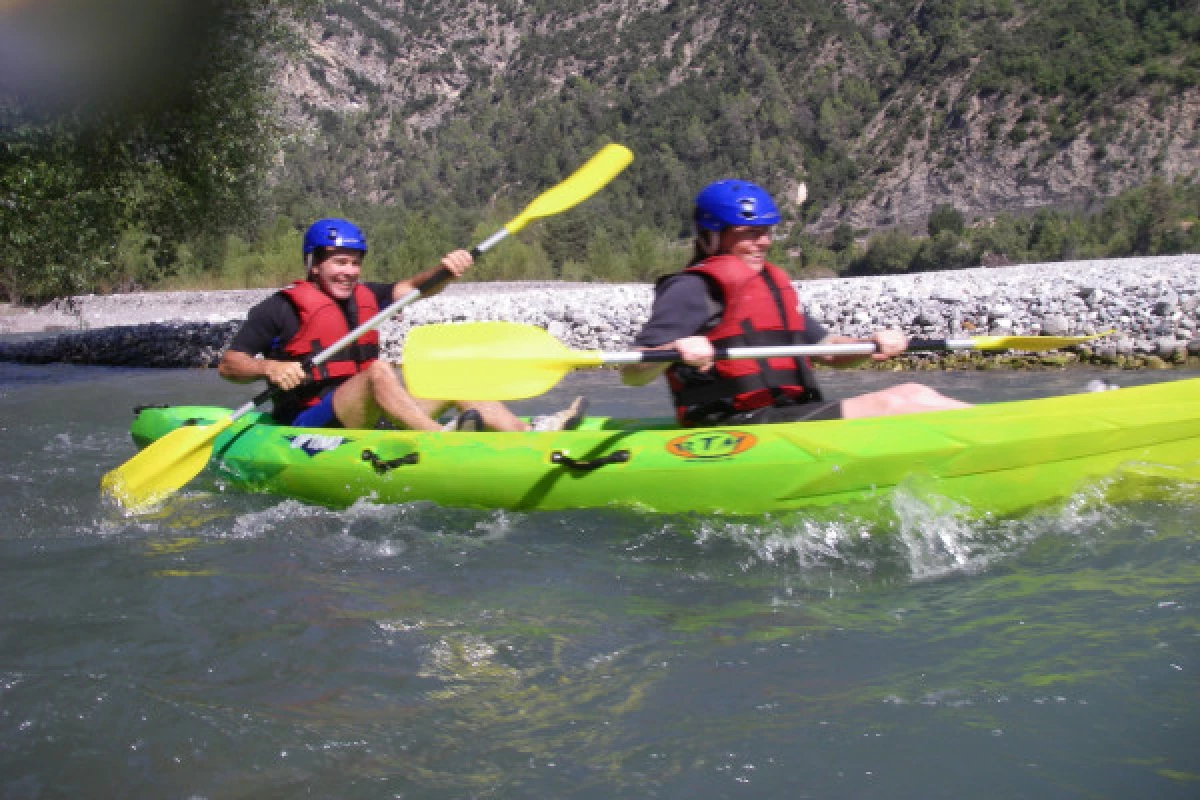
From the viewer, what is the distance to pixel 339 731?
2463 millimetres

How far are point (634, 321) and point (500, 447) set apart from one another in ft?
25.0

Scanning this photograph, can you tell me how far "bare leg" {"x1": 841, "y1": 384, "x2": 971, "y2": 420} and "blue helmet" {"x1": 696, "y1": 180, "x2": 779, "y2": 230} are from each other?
2.40 feet

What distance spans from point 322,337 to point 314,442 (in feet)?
2.07

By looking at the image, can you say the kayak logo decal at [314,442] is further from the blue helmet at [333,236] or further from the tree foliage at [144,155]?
the tree foliage at [144,155]

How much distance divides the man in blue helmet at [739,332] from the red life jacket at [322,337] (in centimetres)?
187

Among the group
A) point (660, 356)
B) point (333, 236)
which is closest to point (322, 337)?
point (333, 236)

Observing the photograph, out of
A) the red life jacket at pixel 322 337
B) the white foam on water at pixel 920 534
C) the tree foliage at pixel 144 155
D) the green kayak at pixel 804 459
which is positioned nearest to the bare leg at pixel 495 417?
the green kayak at pixel 804 459

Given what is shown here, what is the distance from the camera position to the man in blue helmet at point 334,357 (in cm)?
492

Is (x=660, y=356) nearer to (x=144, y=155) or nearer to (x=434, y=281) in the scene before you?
(x=434, y=281)

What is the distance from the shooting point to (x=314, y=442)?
4840 millimetres

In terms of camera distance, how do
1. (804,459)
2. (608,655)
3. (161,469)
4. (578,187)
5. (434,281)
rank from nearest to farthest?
(608,655), (804,459), (161,469), (434,281), (578,187)

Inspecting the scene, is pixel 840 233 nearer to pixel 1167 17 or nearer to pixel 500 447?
pixel 1167 17

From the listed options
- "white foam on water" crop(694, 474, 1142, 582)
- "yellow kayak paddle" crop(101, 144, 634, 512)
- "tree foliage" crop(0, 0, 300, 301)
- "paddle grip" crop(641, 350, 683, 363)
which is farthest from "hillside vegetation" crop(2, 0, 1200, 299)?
"white foam on water" crop(694, 474, 1142, 582)

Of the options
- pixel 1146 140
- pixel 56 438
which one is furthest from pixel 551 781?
pixel 1146 140
